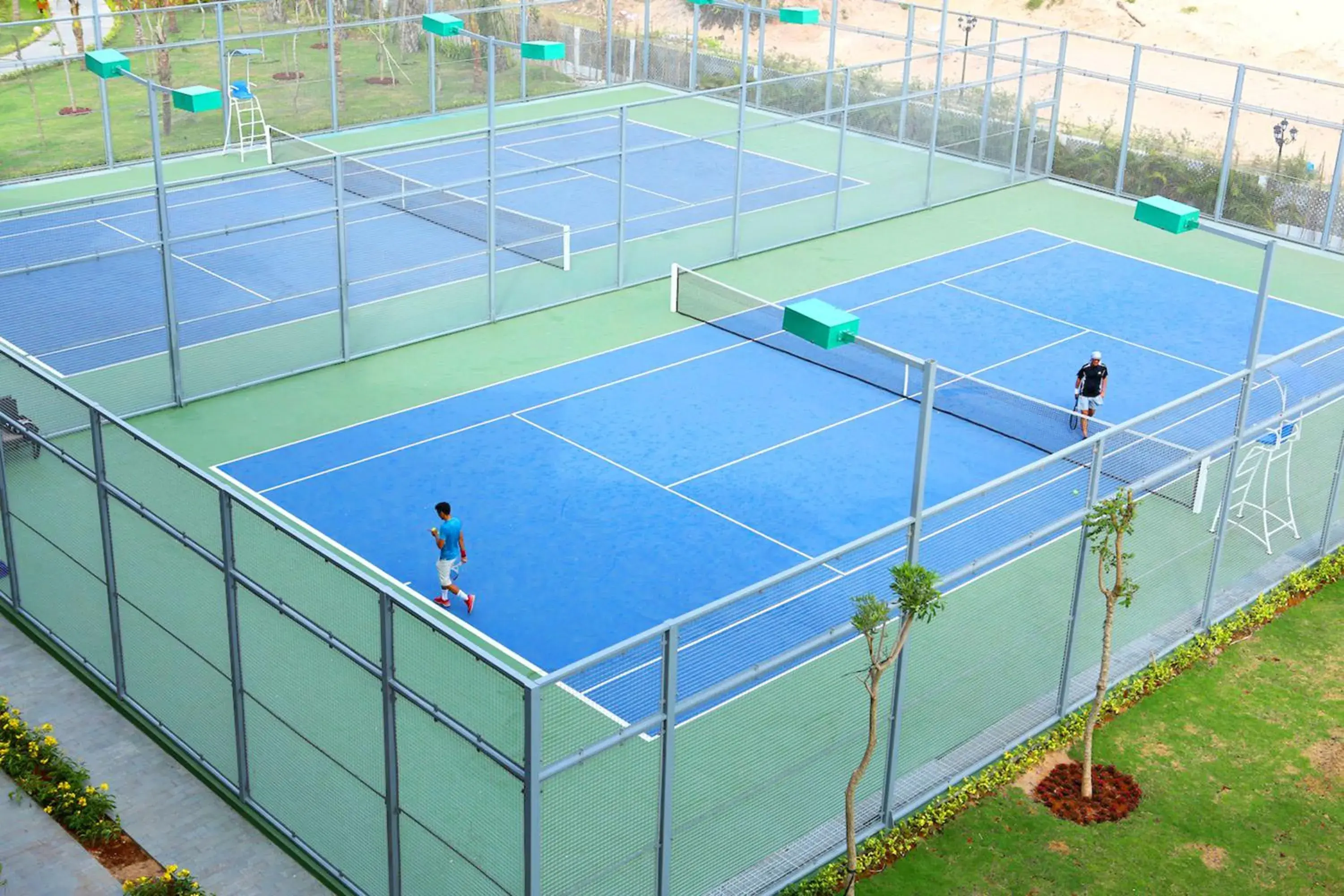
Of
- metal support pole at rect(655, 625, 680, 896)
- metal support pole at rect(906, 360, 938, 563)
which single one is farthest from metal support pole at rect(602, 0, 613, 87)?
metal support pole at rect(655, 625, 680, 896)

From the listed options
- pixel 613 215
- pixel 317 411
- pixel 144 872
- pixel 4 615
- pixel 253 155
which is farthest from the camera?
pixel 253 155

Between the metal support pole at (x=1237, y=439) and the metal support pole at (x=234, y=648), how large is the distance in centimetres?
1057

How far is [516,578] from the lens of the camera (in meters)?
19.5

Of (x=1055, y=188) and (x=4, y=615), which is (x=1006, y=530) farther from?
(x=1055, y=188)

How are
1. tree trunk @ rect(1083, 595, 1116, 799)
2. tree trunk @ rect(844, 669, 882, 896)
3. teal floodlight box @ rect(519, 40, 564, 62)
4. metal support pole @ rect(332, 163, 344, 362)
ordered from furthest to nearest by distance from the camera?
teal floodlight box @ rect(519, 40, 564, 62) → metal support pole @ rect(332, 163, 344, 362) → tree trunk @ rect(1083, 595, 1116, 799) → tree trunk @ rect(844, 669, 882, 896)

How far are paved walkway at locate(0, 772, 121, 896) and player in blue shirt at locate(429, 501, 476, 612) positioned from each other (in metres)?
5.01

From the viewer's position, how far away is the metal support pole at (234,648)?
14484mm

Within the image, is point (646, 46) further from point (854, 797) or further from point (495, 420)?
point (854, 797)

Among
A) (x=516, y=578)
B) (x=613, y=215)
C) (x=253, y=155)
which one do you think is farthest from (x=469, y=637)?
(x=253, y=155)

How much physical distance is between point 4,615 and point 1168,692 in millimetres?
13477

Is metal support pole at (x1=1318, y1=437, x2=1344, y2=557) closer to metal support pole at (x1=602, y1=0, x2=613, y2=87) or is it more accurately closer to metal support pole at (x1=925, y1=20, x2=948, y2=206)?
metal support pole at (x1=925, y1=20, x2=948, y2=206)

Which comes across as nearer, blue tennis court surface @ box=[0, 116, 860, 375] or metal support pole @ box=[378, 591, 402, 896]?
metal support pole @ box=[378, 591, 402, 896]

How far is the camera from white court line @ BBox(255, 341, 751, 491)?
22219 millimetres

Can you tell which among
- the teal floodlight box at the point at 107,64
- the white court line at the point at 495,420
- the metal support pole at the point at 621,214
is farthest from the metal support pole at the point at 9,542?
the metal support pole at the point at 621,214
